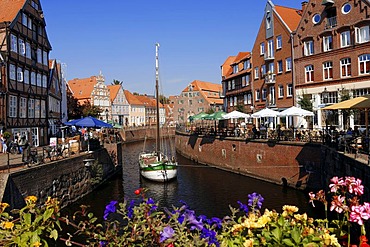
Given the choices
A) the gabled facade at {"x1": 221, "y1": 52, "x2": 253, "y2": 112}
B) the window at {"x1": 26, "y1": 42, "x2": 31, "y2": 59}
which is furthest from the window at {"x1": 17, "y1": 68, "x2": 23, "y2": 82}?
the gabled facade at {"x1": 221, "y1": 52, "x2": 253, "y2": 112}

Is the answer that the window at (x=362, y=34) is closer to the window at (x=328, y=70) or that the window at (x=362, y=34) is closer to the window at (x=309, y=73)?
the window at (x=328, y=70)

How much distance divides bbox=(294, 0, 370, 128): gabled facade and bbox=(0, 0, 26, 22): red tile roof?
26025mm

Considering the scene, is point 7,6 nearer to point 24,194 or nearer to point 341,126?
point 24,194

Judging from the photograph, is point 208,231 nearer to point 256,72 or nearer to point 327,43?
point 327,43

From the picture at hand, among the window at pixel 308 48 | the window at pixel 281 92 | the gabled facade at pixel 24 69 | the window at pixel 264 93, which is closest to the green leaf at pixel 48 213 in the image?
the gabled facade at pixel 24 69

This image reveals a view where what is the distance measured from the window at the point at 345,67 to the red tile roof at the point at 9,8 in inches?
1110

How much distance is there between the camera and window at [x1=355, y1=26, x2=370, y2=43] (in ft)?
91.9

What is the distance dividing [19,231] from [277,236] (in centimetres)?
266

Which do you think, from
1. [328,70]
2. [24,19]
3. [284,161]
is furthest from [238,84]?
[24,19]

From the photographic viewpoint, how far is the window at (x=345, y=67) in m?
29.7

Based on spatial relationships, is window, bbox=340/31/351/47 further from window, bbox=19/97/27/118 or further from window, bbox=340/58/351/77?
window, bbox=19/97/27/118

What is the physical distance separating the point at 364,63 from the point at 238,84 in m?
21.1

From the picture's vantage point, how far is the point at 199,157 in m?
38.2

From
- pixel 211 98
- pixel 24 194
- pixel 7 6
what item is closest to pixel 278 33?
pixel 7 6
